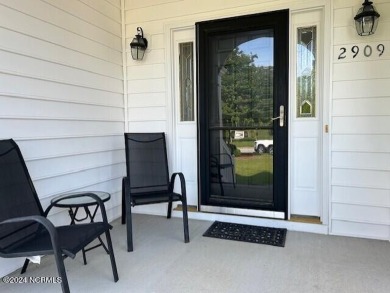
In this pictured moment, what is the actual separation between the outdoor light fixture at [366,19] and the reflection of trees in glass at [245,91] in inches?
33.4

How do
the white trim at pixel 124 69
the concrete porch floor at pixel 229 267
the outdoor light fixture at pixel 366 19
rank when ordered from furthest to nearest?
the white trim at pixel 124 69, the outdoor light fixture at pixel 366 19, the concrete porch floor at pixel 229 267

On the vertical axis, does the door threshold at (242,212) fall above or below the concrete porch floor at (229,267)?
above

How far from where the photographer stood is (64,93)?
8.96ft

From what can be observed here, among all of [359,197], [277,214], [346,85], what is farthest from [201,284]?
[346,85]

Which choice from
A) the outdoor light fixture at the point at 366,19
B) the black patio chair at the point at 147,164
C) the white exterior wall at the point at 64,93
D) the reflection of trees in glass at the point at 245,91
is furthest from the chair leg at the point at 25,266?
the outdoor light fixture at the point at 366,19

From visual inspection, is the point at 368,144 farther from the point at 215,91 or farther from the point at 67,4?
the point at 67,4

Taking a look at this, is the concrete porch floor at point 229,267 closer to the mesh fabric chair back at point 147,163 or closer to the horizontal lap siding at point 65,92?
the mesh fabric chair back at point 147,163

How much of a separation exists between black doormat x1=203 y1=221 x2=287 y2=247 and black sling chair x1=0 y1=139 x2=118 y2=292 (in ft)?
3.89

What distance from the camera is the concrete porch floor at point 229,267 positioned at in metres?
1.99

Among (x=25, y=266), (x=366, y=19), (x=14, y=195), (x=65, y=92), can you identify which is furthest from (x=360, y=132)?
(x=25, y=266)

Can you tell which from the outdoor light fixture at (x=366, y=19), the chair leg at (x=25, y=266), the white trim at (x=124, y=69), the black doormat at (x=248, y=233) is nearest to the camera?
the chair leg at (x=25, y=266)

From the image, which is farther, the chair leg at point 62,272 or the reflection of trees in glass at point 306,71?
the reflection of trees in glass at point 306,71

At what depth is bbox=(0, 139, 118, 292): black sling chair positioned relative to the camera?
1627 mm

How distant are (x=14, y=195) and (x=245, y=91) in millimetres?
2338
